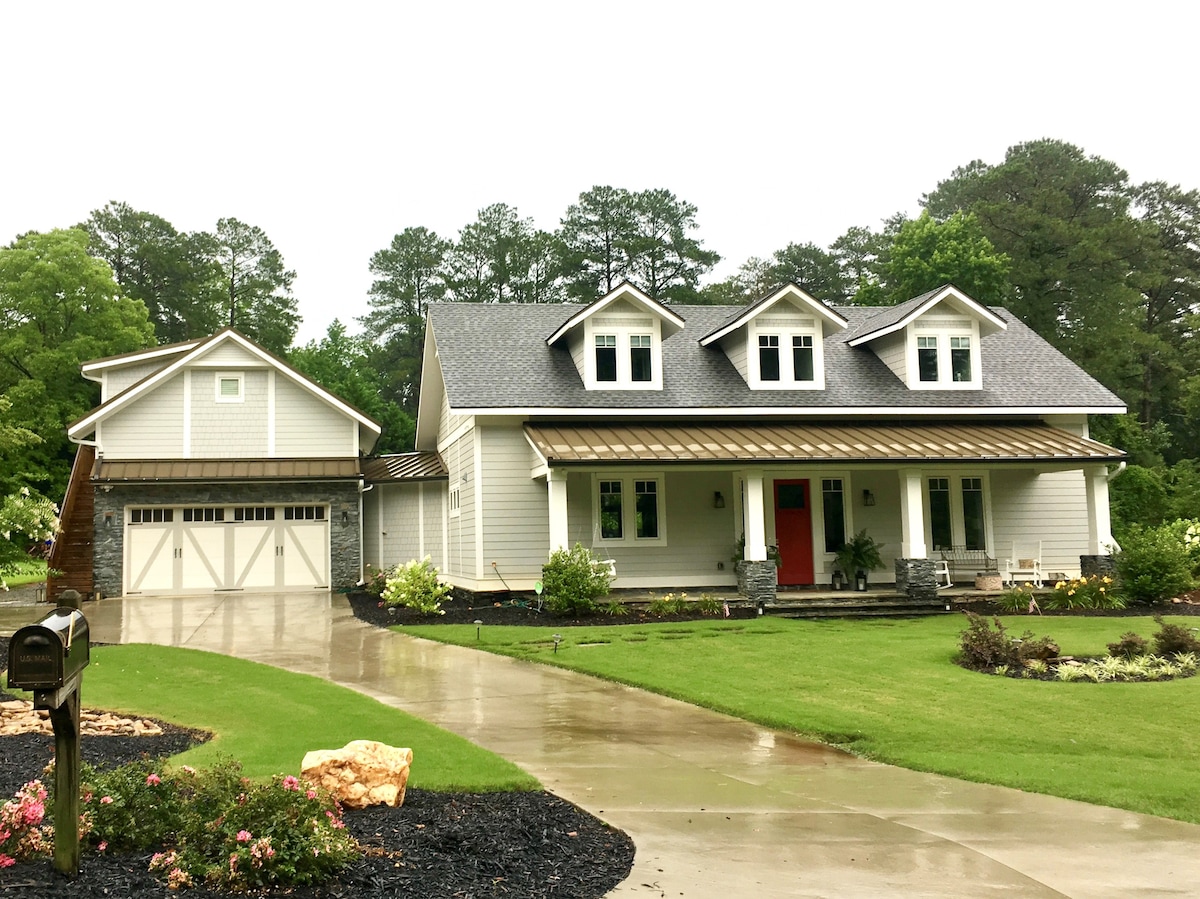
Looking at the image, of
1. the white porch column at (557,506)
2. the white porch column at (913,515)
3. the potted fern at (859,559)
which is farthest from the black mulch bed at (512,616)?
the white porch column at (913,515)

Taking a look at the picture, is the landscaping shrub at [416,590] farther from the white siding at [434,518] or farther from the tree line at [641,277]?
the tree line at [641,277]

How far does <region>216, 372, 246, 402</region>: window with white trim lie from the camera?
2422 centimetres

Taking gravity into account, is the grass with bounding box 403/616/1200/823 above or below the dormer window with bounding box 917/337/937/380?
below

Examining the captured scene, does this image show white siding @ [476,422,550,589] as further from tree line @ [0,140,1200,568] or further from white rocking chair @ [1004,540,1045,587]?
tree line @ [0,140,1200,568]

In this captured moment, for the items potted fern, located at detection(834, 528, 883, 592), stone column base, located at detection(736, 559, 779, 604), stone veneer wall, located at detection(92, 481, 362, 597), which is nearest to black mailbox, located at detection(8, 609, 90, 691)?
stone column base, located at detection(736, 559, 779, 604)

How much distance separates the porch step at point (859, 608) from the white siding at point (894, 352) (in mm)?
5980

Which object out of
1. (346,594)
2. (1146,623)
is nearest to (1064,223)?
(1146,623)

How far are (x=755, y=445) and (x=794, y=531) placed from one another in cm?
266

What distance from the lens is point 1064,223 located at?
146ft

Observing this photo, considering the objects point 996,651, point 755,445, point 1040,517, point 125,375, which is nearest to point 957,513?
point 1040,517

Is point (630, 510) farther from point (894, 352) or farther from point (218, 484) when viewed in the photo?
point (218, 484)

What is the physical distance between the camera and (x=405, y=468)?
2567 cm

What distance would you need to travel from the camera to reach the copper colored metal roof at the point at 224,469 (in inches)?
905

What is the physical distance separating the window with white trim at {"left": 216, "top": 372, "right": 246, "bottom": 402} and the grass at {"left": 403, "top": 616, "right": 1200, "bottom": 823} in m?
10.5
